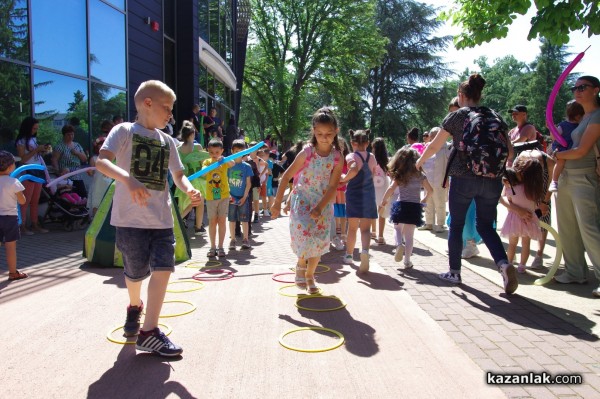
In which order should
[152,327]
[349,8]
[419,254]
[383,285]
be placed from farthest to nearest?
[349,8] → [419,254] → [383,285] → [152,327]

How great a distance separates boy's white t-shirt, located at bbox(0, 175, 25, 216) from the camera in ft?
19.0

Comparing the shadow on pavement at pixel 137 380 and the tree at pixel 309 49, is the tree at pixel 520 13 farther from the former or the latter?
the tree at pixel 309 49

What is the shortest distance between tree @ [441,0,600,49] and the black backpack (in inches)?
61.0

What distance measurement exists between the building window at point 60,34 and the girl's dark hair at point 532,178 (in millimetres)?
9554

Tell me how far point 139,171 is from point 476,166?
3.47m

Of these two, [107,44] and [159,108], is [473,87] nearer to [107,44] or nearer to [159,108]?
[159,108]

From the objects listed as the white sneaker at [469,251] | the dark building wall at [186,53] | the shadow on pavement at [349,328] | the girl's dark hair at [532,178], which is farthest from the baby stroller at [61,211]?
the girl's dark hair at [532,178]

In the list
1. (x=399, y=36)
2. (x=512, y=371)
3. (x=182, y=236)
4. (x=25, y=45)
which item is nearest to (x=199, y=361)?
(x=512, y=371)

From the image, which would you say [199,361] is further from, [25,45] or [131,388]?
[25,45]

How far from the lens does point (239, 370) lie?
335cm

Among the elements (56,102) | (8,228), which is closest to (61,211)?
(56,102)

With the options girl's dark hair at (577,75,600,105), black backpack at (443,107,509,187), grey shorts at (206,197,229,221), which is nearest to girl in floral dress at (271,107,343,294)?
black backpack at (443,107,509,187)

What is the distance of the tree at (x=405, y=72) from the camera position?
42438mm

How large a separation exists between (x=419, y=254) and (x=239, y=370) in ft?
16.1
